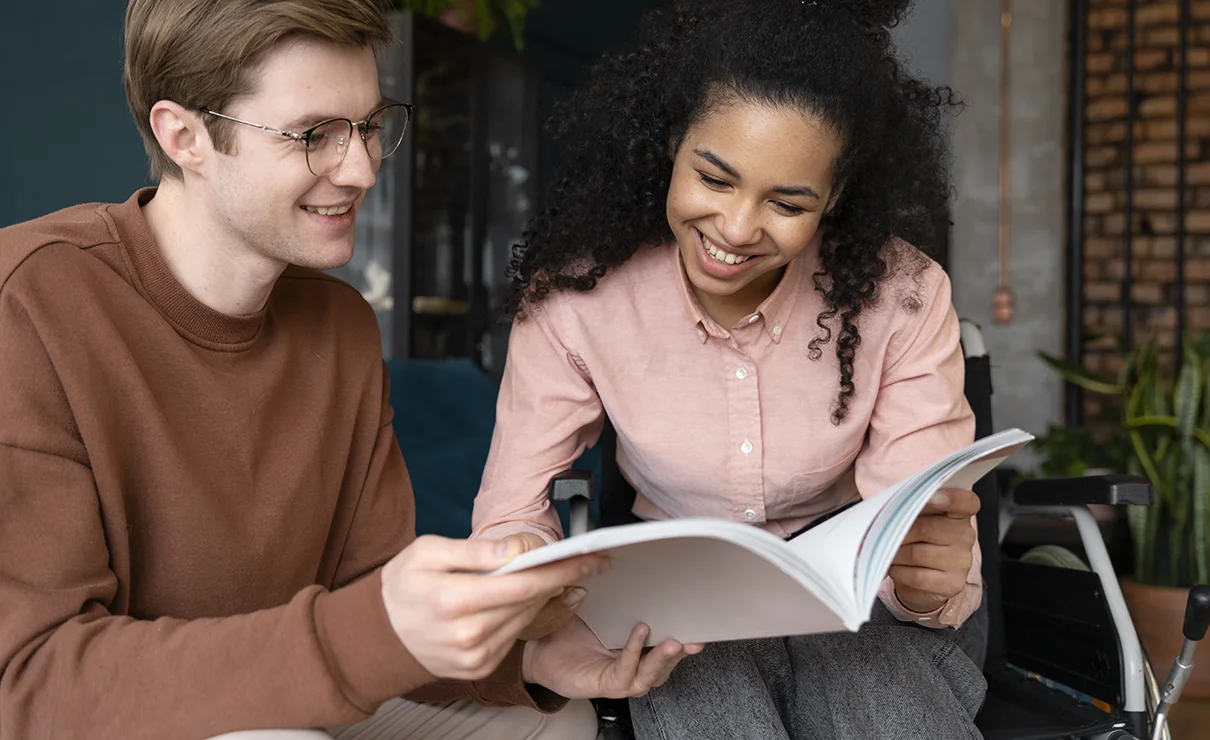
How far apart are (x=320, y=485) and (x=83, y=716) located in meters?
0.41

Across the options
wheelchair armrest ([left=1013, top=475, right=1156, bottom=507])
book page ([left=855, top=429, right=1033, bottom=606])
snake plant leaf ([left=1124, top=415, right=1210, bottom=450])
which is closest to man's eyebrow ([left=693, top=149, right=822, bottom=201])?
book page ([left=855, top=429, right=1033, bottom=606])

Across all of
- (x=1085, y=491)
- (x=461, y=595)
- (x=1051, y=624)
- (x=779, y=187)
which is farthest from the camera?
(x=1051, y=624)

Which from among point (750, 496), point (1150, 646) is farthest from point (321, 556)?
point (1150, 646)

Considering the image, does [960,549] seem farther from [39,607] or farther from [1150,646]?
[1150,646]

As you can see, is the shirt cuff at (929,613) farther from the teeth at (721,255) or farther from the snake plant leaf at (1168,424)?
the snake plant leaf at (1168,424)

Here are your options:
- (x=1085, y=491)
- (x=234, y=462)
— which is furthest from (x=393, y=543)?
(x=1085, y=491)

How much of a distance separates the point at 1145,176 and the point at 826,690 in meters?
3.44

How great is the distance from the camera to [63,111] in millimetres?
2178

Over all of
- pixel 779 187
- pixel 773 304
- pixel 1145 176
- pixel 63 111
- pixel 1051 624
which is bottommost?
pixel 1051 624

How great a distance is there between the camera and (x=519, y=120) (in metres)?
3.84

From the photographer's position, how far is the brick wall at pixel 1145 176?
412cm

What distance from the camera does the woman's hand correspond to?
1.06m

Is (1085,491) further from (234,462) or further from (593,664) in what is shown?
(234,462)

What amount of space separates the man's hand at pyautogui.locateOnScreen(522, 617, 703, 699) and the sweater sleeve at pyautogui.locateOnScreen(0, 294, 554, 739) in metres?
0.30
